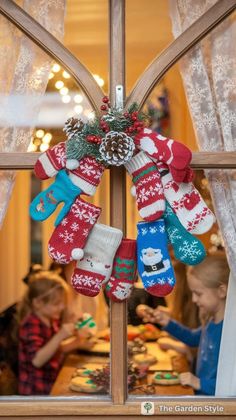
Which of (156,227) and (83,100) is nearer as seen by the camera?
(156,227)

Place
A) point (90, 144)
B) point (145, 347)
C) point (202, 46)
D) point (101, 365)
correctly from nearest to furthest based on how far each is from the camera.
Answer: point (90, 144)
point (202, 46)
point (101, 365)
point (145, 347)

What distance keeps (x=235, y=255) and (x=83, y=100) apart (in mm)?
668

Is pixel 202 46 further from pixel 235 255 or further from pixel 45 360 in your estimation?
pixel 45 360

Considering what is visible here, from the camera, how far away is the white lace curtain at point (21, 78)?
6.88ft

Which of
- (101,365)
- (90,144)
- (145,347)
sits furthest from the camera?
(145,347)

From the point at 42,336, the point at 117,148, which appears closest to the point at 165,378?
the point at 42,336

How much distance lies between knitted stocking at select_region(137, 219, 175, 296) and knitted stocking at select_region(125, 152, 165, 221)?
0.04 metres

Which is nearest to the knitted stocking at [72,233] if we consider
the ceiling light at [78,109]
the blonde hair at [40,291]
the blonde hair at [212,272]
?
the ceiling light at [78,109]

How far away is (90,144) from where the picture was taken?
1.96 m

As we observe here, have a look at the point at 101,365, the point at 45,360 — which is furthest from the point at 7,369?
the point at 101,365

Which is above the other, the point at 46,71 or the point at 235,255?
the point at 46,71

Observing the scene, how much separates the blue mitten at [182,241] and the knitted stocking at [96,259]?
0.15m

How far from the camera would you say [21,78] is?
2104 mm

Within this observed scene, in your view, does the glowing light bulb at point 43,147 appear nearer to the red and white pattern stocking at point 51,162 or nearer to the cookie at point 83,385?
the red and white pattern stocking at point 51,162
